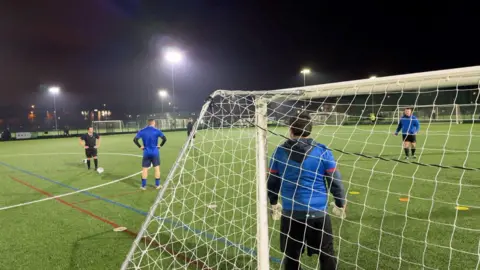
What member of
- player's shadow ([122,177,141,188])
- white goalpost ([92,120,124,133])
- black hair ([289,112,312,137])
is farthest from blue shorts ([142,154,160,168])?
white goalpost ([92,120,124,133])

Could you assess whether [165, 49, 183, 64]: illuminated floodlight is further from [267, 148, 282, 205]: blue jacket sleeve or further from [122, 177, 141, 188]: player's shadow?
[267, 148, 282, 205]: blue jacket sleeve

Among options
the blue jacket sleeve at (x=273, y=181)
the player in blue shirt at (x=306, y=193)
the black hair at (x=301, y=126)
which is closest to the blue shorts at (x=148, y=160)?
the blue jacket sleeve at (x=273, y=181)

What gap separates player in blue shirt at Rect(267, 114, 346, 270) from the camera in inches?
118

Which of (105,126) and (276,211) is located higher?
(276,211)

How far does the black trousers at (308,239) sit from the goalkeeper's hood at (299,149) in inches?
23.1

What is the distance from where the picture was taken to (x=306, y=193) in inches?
119

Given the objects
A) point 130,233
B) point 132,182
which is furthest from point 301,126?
point 132,182

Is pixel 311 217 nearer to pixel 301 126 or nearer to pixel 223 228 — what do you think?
pixel 301 126

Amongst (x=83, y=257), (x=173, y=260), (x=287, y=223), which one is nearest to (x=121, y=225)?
(x=83, y=257)

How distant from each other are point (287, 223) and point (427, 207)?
4290 millimetres

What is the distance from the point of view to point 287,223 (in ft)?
10.3

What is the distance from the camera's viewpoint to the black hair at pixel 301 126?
120 inches

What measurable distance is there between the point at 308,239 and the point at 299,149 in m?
0.86

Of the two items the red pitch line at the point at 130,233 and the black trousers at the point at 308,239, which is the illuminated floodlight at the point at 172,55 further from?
the black trousers at the point at 308,239
